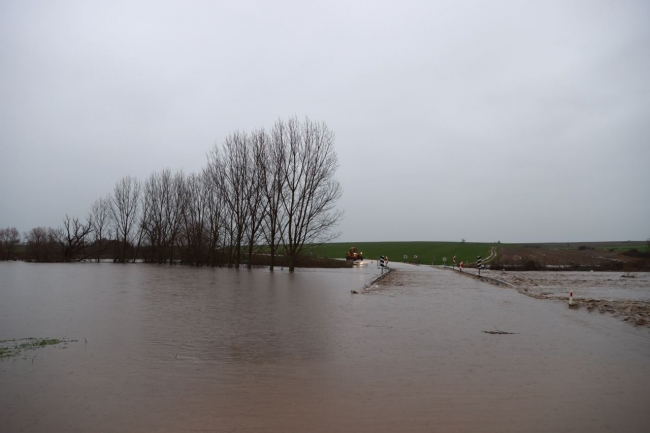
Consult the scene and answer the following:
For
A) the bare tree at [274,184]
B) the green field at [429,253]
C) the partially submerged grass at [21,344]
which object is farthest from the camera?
the green field at [429,253]

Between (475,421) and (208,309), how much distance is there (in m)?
10.0

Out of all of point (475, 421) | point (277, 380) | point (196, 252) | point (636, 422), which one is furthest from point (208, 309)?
point (196, 252)

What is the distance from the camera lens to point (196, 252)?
49.3m

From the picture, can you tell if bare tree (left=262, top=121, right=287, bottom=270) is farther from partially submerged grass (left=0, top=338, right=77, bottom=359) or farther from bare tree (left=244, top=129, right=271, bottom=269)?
partially submerged grass (left=0, top=338, right=77, bottom=359)

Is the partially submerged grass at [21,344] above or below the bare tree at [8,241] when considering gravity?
below

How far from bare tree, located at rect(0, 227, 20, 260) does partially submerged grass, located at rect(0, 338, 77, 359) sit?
71.3 meters

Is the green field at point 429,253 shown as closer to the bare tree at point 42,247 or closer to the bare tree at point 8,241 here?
the bare tree at point 42,247

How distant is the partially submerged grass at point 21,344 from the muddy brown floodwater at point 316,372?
1.10ft

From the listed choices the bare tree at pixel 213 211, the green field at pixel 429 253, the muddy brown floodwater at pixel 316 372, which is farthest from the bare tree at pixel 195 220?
the muddy brown floodwater at pixel 316 372

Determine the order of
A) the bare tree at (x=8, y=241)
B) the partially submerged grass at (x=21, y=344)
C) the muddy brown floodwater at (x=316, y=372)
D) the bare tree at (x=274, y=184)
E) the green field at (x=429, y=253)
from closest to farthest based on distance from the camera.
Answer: the muddy brown floodwater at (x=316, y=372) < the partially submerged grass at (x=21, y=344) < the bare tree at (x=274, y=184) < the bare tree at (x=8, y=241) < the green field at (x=429, y=253)

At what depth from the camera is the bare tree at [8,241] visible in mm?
67500

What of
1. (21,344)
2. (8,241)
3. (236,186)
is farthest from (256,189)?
(8,241)

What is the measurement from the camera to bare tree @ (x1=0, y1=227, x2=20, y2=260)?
→ 67500 millimetres

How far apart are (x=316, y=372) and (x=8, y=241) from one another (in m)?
79.1
